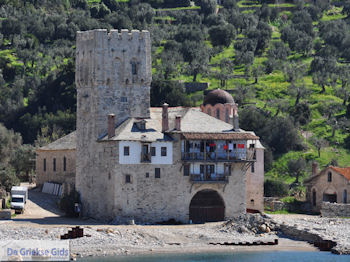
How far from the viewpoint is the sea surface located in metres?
65.2

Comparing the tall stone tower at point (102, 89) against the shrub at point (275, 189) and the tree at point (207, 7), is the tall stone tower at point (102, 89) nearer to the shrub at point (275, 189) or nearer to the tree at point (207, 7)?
the shrub at point (275, 189)

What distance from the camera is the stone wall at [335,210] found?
84.2 metres

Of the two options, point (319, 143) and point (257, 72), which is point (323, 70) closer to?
point (257, 72)

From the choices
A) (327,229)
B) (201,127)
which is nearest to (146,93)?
(201,127)

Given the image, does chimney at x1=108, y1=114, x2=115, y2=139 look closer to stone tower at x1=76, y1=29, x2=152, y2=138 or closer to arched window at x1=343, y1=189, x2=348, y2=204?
stone tower at x1=76, y1=29, x2=152, y2=138

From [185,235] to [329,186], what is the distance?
20967 mm

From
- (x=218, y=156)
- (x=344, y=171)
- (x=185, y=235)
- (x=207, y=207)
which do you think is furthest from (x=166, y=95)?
(x=185, y=235)

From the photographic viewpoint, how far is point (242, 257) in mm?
66750

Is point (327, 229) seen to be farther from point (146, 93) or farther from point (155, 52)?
Result: point (155, 52)

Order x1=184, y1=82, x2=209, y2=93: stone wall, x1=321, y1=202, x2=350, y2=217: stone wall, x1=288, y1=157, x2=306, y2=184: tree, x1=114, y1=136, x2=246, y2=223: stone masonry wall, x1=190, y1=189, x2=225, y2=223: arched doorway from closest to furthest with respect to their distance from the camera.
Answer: x1=114, y1=136, x2=246, y2=223: stone masonry wall < x1=190, y1=189, x2=225, y2=223: arched doorway < x1=321, y1=202, x2=350, y2=217: stone wall < x1=288, y1=157, x2=306, y2=184: tree < x1=184, y1=82, x2=209, y2=93: stone wall

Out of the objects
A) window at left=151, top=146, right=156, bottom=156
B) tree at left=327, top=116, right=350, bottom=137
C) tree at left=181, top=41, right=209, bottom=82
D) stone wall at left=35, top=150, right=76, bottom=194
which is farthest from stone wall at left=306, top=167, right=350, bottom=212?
tree at left=181, top=41, right=209, bottom=82

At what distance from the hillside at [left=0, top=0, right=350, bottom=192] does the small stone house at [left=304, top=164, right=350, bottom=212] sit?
1019 cm

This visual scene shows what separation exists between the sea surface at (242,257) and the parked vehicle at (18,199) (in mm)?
16976

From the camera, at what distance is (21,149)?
10438cm
